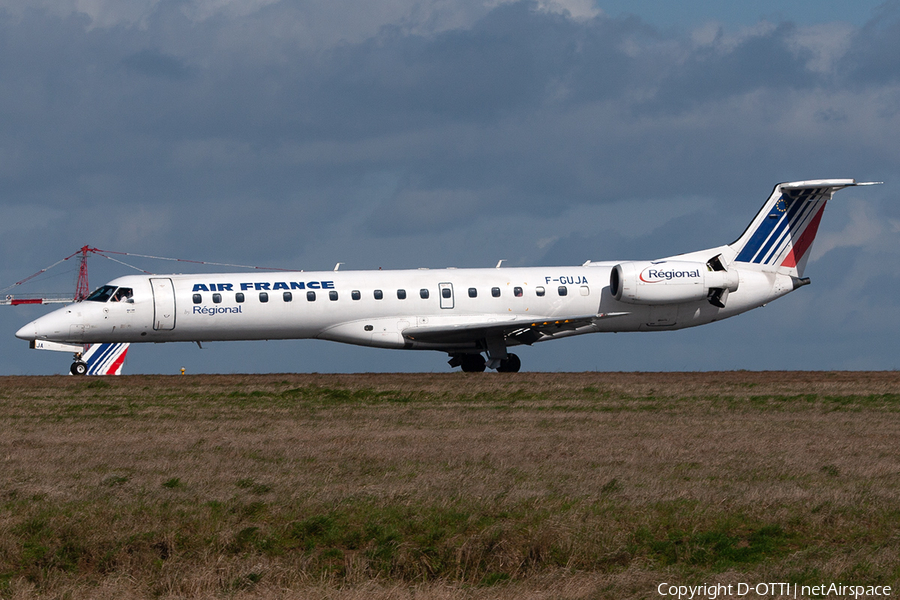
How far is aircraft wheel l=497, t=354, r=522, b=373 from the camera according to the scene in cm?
3578

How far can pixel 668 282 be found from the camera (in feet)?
118

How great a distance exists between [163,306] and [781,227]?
2135 centimetres

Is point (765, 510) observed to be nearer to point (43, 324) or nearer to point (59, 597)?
point (59, 597)

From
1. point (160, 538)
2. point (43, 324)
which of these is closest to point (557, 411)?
point (160, 538)

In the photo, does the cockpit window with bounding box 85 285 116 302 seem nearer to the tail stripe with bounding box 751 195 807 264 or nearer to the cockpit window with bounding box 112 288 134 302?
the cockpit window with bounding box 112 288 134 302

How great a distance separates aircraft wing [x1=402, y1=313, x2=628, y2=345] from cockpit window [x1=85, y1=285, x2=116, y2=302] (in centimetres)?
930

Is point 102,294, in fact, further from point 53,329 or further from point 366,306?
point 366,306

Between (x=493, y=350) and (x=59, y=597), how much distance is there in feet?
84.5

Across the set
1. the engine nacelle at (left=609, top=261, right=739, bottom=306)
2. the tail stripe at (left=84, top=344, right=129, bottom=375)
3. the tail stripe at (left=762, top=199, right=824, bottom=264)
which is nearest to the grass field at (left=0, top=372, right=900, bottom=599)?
the engine nacelle at (left=609, top=261, right=739, bottom=306)

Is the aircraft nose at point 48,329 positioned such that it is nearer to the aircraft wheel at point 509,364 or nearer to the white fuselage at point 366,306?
the white fuselage at point 366,306

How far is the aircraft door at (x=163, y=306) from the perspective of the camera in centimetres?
3306

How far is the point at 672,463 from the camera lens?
16.4 meters

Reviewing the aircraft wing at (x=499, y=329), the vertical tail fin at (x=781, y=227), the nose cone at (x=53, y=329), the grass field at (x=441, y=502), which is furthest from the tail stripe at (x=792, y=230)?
the nose cone at (x=53, y=329)

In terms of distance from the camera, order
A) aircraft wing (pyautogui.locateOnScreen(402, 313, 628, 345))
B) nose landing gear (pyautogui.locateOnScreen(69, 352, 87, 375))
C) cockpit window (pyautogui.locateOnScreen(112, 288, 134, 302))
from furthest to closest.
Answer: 1. aircraft wing (pyautogui.locateOnScreen(402, 313, 628, 345))
2. nose landing gear (pyautogui.locateOnScreen(69, 352, 87, 375))
3. cockpit window (pyautogui.locateOnScreen(112, 288, 134, 302))
